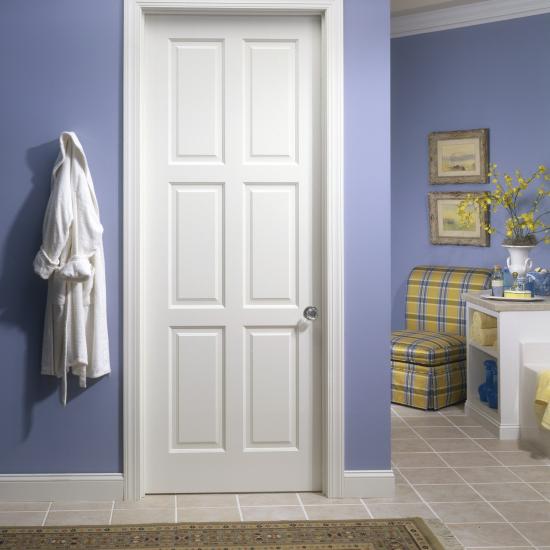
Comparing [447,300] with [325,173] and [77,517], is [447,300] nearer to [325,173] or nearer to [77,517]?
[325,173]

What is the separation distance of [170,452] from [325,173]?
1395 millimetres

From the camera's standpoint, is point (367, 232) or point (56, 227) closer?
point (56, 227)

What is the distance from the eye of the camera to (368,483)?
11.4ft

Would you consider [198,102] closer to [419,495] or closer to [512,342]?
[419,495]

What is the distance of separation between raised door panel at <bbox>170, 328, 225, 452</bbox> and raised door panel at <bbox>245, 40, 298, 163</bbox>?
2.70ft

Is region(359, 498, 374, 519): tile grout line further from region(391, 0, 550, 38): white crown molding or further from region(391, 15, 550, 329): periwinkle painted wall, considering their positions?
region(391, 0, 550, 38): white crown molding

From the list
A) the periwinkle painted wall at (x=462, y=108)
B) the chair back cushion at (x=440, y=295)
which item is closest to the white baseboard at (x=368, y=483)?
the chair back cushion at (x=440, y=295)

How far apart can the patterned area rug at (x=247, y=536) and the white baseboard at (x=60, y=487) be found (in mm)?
313

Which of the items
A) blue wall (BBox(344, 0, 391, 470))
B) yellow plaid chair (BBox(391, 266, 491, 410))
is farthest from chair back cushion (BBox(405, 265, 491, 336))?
blue wall (BBox(344, 0, 391, 470))

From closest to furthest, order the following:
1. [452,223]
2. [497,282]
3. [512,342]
→ [512,342] < [497,282] < [452,223]

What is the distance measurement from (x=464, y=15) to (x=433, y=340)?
229 cm

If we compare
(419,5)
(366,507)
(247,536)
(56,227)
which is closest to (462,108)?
(419,5)

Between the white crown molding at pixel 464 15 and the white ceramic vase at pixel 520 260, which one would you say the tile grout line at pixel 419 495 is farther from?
the white crown molding at pixel 464 15

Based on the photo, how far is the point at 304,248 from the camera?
11.5 feet
